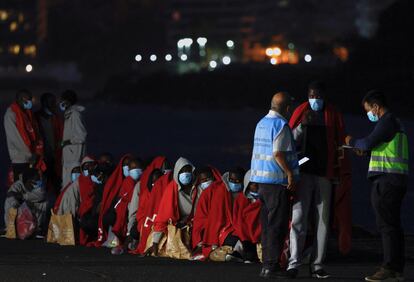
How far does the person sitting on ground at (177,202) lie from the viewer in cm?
1473

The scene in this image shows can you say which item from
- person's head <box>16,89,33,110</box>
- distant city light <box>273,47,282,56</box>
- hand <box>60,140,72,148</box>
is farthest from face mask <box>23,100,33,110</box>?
distant city light <box>273,47,282,56</box>

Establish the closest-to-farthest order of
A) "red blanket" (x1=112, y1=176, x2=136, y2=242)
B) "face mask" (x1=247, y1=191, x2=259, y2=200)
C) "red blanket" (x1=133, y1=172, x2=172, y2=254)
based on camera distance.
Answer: "face mask" (x1=247, y1=191, x2=259, y2=200)
"red blanket" (x1=133, y1=172, x2=172, y2=254)
"red blanket" (x1=112, y1=176, x2=136, y2=242)

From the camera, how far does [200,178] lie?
14.7 m

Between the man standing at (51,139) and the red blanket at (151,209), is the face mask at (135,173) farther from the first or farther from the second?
the man standing at (51,139)

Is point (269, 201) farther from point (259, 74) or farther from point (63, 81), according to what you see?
point (63, 81)

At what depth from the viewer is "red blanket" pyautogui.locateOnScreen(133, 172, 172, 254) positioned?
14984 mm

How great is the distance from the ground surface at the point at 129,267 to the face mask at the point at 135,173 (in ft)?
2.89

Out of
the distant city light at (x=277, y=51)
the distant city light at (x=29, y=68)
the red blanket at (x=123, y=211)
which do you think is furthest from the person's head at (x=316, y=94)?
the distant city light at (x=277, y=51)

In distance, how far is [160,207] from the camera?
1483 cm

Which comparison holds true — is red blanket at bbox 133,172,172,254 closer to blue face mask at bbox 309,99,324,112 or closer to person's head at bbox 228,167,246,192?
person's head at bbox 228,167,246,192

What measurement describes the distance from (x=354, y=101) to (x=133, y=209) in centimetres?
6760

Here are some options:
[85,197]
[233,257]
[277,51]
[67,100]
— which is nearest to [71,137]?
[67,100]

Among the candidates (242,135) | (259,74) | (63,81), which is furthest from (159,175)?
(63,81)

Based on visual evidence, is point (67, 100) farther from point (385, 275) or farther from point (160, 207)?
point (385, 275)
